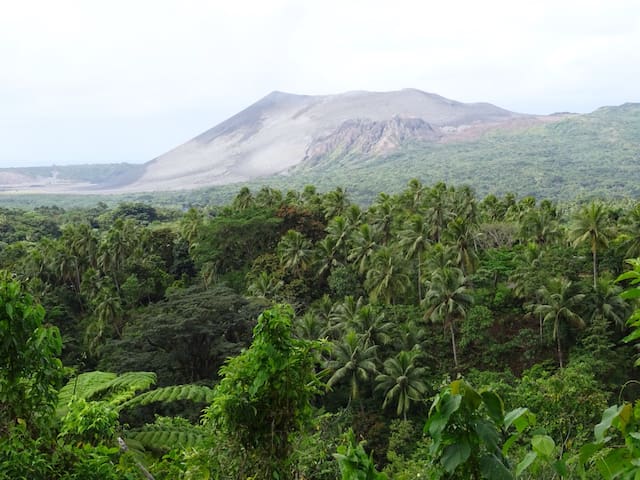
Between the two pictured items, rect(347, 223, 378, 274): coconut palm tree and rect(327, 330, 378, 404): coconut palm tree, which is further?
rect(347, 223, 378, 274): coconut palm tree

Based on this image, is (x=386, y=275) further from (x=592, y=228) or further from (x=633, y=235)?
(x=633, y=235)

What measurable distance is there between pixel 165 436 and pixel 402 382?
866 inches

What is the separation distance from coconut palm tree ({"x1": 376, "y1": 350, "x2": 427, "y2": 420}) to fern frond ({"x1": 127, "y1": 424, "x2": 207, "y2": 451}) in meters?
20.9

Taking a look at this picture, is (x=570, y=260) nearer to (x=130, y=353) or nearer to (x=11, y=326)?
(x=130, y=353)

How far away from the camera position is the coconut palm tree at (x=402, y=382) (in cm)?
3012

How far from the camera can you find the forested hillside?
4.05 meters

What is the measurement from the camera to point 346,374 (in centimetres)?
3152

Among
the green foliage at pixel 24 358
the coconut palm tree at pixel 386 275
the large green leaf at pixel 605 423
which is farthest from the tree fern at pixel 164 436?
the coconut palm tree at pixel 386 275

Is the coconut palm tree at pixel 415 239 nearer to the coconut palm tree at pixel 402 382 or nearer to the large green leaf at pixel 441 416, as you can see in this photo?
the coconut palm tree at pixel 402 382

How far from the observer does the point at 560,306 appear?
34.2 meters

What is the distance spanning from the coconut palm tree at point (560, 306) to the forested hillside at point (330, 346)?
17 centimetres

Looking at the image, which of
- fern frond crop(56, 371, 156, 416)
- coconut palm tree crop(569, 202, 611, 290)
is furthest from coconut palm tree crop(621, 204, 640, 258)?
fern frond crop(56, 371, 156, 416)

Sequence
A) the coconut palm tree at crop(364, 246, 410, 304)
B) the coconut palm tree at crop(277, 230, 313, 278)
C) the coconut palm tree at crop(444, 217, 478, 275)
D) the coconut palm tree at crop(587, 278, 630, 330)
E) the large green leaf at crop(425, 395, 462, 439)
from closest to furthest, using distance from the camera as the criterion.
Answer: the large green leaf at crop(425, 395, 462, 439) → the coconut palm tree at crop(587, 278, 630, 330) → the coconut palm tree at crop(364, 246, 410, 304) → the coconut palm tree at crop(444, 217, 478, 275) → the coconut palm tree at crop(277, 230, 313, 278)

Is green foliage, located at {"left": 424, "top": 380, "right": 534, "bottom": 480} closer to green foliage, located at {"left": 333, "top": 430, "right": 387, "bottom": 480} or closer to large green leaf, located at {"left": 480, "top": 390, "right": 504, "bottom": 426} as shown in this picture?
large green leaf, located at {"left": 480, "top": 390, "right": 504, "bottom": 426}
